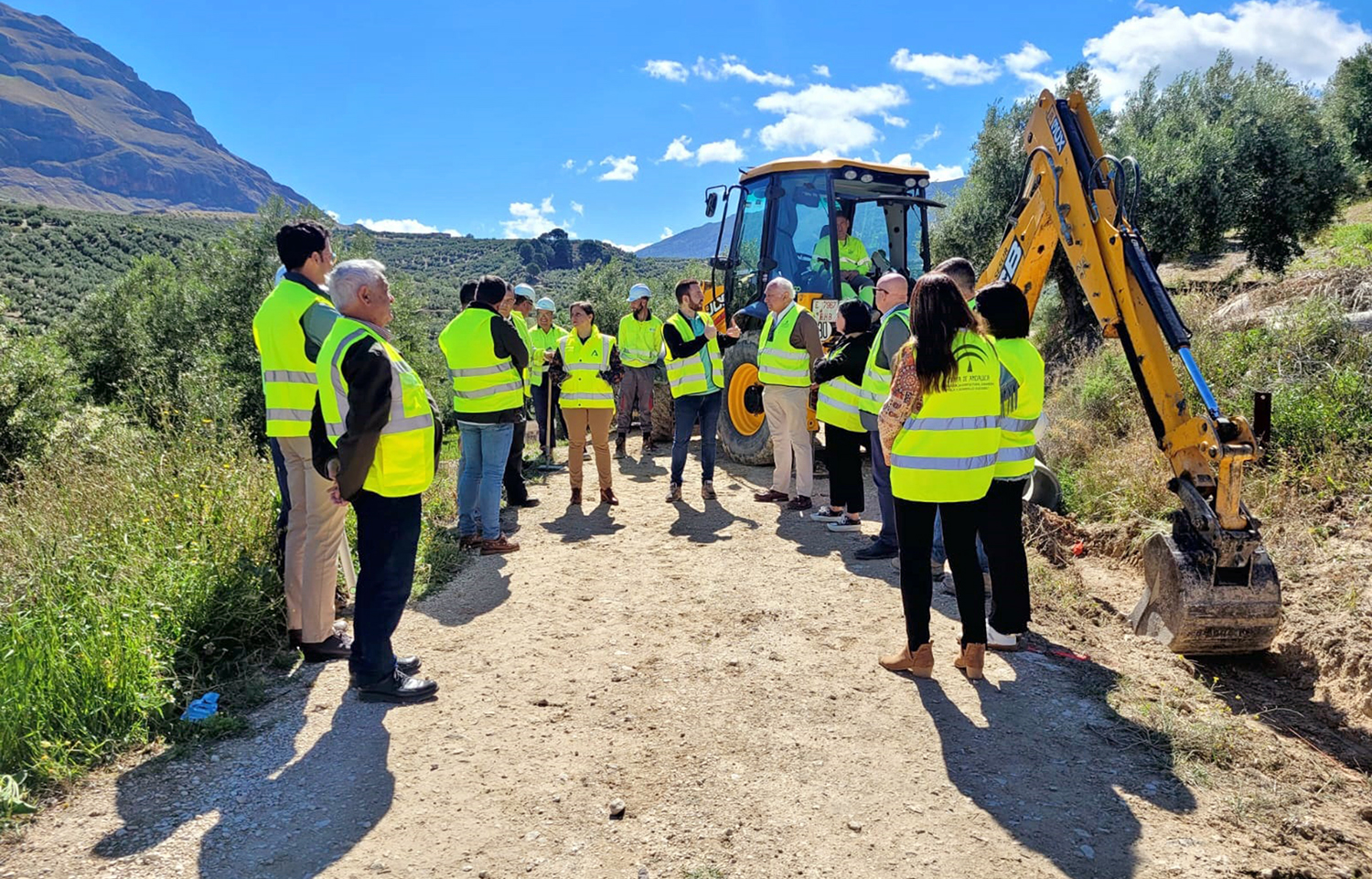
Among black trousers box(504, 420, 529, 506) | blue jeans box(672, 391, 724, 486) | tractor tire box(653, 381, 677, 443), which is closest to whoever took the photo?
blue jeans box(672, 391, 724, 486)

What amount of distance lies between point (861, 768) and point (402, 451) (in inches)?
94.2

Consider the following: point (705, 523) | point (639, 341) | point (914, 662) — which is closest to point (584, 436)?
point (705, 523)

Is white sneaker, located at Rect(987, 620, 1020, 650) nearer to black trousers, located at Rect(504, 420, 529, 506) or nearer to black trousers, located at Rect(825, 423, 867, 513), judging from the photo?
black trousers, located at Rect(825, 423, 867, 513)

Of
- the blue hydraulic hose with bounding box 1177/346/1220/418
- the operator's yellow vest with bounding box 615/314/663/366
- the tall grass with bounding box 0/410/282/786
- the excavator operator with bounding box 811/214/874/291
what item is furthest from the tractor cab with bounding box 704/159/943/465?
the tall grass with bounding box 0/410/282/786

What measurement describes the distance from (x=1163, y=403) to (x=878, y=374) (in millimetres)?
1677

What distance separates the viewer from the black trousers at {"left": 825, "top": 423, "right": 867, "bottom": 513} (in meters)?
6.46

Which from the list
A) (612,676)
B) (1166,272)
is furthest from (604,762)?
(1166,272)

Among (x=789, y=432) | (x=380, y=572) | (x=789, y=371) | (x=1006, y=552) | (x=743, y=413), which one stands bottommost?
(x=1006, y=552)

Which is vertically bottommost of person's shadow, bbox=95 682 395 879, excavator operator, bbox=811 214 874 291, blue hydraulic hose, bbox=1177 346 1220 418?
person's shadow, bbox=95 682 395 879

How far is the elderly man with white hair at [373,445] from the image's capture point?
3.31m

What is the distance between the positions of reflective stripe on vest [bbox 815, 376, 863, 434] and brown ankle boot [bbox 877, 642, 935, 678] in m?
2.47

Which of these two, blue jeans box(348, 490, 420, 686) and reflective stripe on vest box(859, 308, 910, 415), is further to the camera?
reflective stripe on vest box(859, 308, 910, 415)

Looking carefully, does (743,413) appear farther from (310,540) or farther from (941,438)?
(310,540)

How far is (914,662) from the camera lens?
12.8ft
